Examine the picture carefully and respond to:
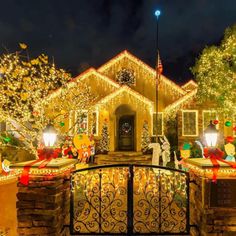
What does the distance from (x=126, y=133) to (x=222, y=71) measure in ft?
26.6

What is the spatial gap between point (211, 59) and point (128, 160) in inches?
292

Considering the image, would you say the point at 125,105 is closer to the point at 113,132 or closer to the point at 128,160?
the point at 113,132

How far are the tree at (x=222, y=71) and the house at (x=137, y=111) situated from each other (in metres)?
3.17

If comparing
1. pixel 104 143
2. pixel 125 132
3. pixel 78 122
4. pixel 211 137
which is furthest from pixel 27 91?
pixel 211 137

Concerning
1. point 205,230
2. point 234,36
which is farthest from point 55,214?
point 234,36

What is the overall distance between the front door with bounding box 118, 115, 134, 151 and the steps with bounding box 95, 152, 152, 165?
2.37 m

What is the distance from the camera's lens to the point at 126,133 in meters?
23.0

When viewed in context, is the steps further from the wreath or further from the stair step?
the wreath

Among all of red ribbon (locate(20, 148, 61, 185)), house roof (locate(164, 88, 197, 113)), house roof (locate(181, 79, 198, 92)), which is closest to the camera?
red ribbon (locate(20, 148, 61, 185))

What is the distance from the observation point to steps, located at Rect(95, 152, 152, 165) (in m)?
19.8

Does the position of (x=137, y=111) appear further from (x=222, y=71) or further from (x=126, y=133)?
(x=222, y=71)

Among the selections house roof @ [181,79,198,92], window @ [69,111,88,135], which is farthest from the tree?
house roof @ [181,79,198,92]

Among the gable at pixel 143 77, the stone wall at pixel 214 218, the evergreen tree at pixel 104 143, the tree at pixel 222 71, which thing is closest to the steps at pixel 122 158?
the evergreen tree at pixel 104 143

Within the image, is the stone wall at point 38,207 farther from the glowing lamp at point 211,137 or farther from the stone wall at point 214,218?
the glowing lamp at point 211,137
